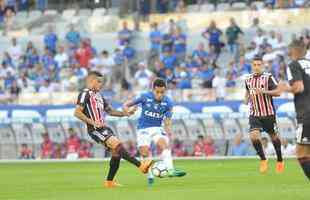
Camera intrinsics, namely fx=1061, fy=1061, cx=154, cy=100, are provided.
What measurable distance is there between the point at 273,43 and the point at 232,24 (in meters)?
1.96

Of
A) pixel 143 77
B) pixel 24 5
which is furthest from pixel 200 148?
pixel 24 5

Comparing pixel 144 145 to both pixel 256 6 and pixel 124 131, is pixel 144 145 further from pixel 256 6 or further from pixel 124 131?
pixel 256 6

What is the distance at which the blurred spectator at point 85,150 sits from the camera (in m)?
35.4

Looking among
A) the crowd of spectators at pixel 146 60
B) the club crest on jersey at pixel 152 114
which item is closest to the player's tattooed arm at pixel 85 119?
the club crest on jersey at pixel 152 114

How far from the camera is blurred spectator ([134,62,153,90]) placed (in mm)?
37875

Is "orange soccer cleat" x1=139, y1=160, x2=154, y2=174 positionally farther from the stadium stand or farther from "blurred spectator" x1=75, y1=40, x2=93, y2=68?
"blurred spectator" x1=75, y1=40, x2=93, y2=68

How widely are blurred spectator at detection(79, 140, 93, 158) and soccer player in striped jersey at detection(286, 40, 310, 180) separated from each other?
20.7m

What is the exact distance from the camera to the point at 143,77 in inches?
1499

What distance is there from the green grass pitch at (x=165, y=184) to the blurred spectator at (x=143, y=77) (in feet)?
33.2

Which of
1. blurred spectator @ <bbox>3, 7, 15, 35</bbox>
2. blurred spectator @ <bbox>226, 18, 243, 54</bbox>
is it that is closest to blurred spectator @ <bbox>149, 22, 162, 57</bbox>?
blurred spectator @ <bbox>226, 18, 243, 54</bbox>

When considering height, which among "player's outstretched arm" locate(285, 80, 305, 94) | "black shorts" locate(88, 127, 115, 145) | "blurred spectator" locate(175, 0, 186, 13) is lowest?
"black shorts" locate(88, 127, 115, 145)

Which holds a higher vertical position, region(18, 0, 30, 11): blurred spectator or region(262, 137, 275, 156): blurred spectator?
region(18, 0, 30, 11): blurred spectator

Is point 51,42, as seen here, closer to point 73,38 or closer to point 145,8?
point 73,38

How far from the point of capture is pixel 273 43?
37062 millimetres
